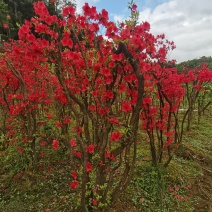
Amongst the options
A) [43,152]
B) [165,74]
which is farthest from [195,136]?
[43,152]

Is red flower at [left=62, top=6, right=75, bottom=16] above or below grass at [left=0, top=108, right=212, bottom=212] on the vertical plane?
above

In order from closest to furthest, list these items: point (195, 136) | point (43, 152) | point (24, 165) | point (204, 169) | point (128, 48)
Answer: point (128, 48)
point (24, 165)
point (43, 152)
point (204, 169)
point (195, 136)

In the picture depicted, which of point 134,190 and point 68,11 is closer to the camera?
point 68,11

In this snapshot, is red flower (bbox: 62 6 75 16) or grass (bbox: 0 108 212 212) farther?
grass (bbox: 0 108 212 212)

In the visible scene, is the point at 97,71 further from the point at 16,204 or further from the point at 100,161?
the point at 16,204

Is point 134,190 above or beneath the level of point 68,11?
beneath

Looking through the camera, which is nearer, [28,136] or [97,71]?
[97,71]

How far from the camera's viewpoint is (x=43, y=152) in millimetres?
6285

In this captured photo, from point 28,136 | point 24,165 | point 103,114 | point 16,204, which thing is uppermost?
point 103,114

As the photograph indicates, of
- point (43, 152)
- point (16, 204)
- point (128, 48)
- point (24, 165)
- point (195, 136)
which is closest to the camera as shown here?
point (128, 48)

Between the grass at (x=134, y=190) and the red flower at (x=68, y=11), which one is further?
the grass at (x=134, y=190)

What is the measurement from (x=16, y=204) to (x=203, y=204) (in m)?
4.22

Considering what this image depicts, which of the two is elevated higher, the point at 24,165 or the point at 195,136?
the point at 24,165

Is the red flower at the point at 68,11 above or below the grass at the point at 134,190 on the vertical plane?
above
